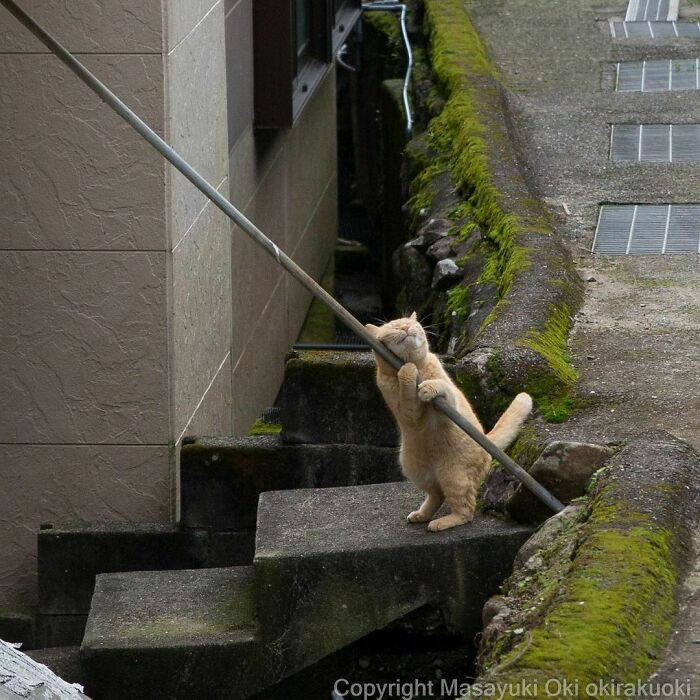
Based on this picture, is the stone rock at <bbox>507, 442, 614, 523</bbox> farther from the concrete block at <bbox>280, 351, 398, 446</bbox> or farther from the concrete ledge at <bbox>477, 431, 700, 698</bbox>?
the concrete block at <bbox>280, 351, 398, 446</bbox>

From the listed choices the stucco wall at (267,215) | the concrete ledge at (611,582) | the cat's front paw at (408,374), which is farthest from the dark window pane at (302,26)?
the concrete ledge at (611,582)

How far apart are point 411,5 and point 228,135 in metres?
6.15

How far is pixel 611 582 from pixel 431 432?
3.96 feet

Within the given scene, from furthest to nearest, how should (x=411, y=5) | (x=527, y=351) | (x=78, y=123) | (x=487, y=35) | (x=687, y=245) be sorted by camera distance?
(x=411, y=5)
(x=487, y=35)
(x=687, y=245)
(x=78, y=123)
(x=527, y=351)

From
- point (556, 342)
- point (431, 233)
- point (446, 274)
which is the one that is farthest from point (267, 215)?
point (556, 342)

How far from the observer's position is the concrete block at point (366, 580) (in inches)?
197

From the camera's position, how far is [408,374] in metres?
4.92

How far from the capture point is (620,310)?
6.73 m

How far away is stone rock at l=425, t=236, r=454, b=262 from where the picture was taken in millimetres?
7715

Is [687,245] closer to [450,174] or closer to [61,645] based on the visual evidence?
[450,174]

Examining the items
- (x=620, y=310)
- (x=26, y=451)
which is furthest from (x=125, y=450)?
(x=620, y=310)

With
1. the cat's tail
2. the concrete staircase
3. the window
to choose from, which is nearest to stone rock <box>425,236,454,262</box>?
the concrete staircase

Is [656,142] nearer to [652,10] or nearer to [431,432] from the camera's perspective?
[652,10]

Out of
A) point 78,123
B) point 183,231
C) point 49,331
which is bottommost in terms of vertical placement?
point 49,331
